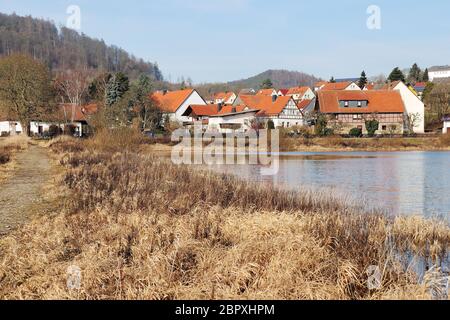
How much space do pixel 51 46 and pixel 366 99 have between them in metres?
62.3

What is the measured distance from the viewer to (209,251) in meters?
7.00

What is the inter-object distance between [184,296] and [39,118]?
49.2m

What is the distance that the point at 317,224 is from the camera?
29.1 feet

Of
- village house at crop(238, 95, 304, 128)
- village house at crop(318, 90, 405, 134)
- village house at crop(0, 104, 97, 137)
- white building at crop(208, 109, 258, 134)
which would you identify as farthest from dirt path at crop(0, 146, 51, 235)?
village house at crop(318, 90, 405, 134)

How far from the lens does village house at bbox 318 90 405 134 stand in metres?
64.1

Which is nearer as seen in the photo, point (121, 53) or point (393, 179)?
point (393, 179)

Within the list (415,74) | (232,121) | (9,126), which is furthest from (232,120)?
(415,74)

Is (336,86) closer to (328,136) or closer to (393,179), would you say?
(328,136)

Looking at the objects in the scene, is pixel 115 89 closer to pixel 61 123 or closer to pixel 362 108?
pixel 61 123

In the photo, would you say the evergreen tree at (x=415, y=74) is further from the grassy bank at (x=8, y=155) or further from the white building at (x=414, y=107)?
the grassy bank at (x=8, y=155)

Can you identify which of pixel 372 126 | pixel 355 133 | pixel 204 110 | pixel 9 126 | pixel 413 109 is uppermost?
pixel 204 110

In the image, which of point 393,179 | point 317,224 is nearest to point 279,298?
point 317,224

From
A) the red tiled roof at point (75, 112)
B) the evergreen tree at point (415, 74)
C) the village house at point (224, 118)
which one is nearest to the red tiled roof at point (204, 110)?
the village house at point (224, 118)

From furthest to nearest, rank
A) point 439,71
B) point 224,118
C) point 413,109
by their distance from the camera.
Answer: point 439,71 → point 413,109 → point 224,118
